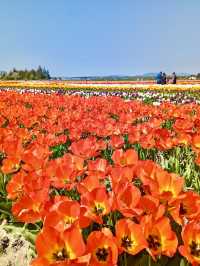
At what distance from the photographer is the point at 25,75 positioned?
68.4m

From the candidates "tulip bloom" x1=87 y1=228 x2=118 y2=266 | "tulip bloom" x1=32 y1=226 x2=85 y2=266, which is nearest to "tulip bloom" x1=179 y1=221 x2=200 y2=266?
"tulip bloom" x1=87 y1=228 x2=118 y2=266

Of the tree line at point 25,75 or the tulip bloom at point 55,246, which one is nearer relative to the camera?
the tulip bloom at point 55,246

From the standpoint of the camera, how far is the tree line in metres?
67.1

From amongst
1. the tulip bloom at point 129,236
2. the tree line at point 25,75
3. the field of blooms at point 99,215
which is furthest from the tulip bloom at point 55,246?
the tree line at point 25,75

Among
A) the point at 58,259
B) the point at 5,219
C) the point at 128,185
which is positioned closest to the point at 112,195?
the point at 128,185

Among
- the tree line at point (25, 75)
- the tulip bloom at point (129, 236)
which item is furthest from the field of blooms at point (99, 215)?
the tree line at point (25, 75)

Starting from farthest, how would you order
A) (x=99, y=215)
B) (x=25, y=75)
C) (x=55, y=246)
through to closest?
(x=25, y=75)
(x=99, y=215)
(x=55, y=246)

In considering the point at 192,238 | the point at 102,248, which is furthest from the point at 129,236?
the point at 192,238

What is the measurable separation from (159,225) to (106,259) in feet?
0.84

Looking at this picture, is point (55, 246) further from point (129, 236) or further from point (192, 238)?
point (192, 238)

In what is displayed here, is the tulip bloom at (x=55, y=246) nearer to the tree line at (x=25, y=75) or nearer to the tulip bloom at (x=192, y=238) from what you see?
the tulip bloom at (x=192, y=238)

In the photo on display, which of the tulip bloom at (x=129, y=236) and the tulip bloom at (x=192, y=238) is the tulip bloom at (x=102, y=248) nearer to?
the tulip bloom at (x=129, y=236)

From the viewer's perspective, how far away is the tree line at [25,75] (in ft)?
220

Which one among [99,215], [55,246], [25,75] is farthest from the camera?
[25,75]
